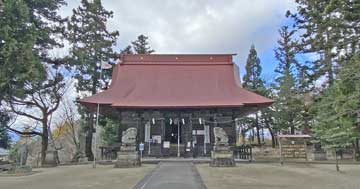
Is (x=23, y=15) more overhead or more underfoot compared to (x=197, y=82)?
more overhead

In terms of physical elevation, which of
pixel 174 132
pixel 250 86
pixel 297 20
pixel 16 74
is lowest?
pixel 174 132

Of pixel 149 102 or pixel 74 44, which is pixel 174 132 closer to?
pixel 149 102

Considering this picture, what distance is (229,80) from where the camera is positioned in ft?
69.0

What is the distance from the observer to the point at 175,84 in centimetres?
2086

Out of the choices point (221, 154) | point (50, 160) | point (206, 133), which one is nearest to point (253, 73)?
point (206, 133)

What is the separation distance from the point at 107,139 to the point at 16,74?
35.2 feet

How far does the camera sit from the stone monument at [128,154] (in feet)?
44.4

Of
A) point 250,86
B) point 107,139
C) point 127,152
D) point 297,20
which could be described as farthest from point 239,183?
point 250,86

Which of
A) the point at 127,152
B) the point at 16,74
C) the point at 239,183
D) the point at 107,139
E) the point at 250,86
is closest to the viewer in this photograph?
the point at 239,183

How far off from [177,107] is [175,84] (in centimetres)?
328

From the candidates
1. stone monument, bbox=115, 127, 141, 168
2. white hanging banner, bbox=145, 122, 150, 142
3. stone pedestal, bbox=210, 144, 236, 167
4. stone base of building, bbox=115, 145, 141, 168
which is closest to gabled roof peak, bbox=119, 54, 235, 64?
white hanging banner, bbox=145, 122, 150, 142

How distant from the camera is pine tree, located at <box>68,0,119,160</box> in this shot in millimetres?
22062

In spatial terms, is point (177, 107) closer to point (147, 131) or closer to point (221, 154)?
point (147, 131)

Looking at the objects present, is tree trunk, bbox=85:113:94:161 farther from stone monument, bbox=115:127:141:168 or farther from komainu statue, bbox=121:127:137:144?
komainu statue, bbox=121:127:137:144
